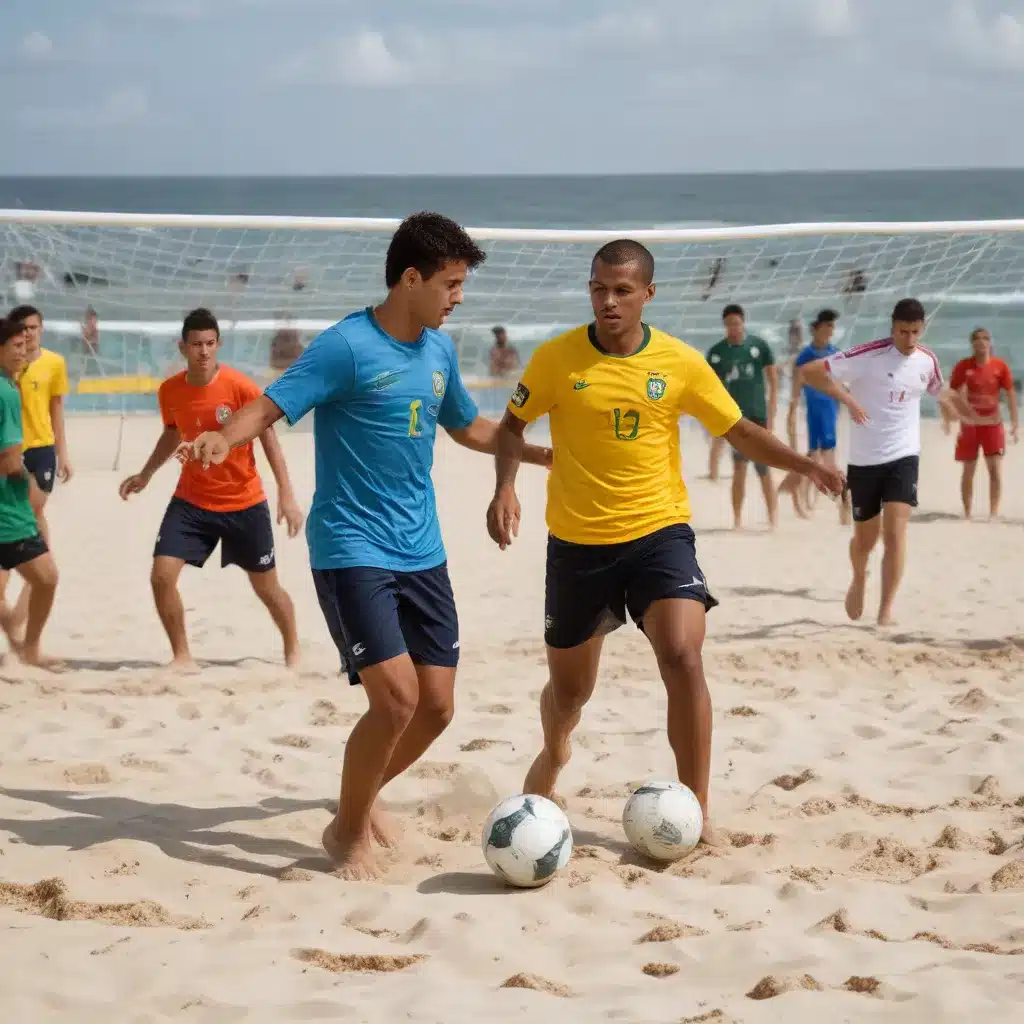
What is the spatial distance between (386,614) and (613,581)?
800mm

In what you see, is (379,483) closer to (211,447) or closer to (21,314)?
(211,447)

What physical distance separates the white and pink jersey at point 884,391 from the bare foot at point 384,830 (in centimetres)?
428

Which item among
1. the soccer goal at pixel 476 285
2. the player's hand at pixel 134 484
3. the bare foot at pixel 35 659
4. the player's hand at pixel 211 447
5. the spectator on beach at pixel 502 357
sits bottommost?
the bare foot at pixel 35 659

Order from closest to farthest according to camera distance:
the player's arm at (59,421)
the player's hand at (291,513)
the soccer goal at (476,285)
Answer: the player's hand at (291,513) → the player's arm at (59,421) → the soccer goal at (476,285)

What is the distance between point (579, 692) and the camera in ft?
15.8

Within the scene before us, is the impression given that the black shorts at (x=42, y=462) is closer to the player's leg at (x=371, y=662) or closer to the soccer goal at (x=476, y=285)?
the soccer goal at (x=476, y=285)

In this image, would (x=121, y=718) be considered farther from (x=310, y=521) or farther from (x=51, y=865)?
(x=310, y=521)

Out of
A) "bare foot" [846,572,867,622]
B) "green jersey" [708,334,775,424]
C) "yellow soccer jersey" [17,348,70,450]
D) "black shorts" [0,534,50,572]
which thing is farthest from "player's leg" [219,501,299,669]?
"green jersey" [708,334,775,424]

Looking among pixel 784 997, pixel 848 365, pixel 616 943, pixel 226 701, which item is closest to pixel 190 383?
pixel 226 701

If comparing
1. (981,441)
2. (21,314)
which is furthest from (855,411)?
(981,441)

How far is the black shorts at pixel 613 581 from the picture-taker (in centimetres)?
461

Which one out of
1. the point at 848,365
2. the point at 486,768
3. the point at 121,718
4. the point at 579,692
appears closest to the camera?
the point at 579,692

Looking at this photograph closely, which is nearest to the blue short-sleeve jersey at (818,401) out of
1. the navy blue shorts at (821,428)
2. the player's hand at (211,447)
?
the navy blue shorts at (821,428)

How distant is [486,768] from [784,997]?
2.48m
